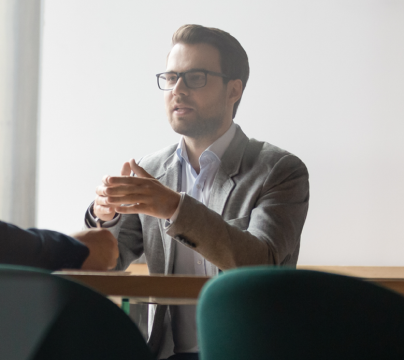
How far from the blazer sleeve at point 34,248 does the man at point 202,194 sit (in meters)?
0.29

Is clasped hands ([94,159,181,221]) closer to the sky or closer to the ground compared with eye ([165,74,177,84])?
closer to the ground

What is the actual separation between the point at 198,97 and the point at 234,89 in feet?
0.59

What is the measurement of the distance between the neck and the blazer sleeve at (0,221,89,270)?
884 millimetres

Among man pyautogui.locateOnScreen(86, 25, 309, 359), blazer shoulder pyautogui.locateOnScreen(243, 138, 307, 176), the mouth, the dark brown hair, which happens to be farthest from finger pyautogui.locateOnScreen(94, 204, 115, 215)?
the dark brown hair

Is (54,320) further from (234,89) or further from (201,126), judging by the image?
(234,89)

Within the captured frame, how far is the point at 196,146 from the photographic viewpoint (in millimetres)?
1643

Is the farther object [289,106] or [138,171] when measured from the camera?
[289,106]

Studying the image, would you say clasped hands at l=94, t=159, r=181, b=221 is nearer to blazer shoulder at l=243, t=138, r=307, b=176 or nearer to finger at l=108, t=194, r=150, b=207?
finger at l=108, t=194, r=150, b=207

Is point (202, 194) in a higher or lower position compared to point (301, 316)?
lower

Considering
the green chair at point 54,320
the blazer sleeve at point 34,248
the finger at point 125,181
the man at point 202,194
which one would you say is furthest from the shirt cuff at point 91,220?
the green chair at point 54,320

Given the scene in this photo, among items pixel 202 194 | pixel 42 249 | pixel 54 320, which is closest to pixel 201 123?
pixel 202 194

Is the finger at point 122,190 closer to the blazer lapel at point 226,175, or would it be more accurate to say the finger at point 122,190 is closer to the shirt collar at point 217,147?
the blazer lapel at point 226,175

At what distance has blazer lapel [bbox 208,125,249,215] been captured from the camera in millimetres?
1446

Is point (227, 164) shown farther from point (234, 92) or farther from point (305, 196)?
point (234, 92)
